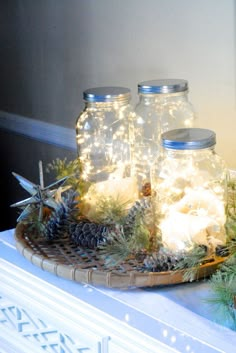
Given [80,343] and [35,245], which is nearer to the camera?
[80,343]

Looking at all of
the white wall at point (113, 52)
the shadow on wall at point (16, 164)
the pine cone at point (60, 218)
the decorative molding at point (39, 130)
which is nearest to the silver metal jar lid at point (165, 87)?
the white wall at point (113, 52)

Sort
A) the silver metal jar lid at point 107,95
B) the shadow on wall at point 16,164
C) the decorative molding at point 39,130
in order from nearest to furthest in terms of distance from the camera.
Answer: the silver metal jar lid at point 107,95 → the decorative molding at point 39,130 → the shadow on wall at point 16,164

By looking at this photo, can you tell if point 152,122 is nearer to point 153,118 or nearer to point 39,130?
point 153,118

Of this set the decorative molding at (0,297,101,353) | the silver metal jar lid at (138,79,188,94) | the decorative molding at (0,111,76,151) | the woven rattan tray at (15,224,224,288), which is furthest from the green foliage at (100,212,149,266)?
the decorative molding at (0,111,76,151)

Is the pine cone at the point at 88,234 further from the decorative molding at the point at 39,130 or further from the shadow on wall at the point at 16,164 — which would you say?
the shadow on wall at the point at 16,164

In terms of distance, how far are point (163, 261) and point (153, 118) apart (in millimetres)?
363

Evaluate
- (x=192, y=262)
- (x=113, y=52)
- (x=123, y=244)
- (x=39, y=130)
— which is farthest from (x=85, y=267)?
(x=39, y=130)

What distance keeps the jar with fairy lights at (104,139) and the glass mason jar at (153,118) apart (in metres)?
0.02

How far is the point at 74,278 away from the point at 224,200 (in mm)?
268

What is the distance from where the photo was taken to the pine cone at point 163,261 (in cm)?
93

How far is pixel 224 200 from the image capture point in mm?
1018

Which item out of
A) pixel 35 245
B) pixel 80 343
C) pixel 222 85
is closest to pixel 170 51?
pixel 222 85

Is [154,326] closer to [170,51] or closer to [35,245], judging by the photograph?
[35,245]

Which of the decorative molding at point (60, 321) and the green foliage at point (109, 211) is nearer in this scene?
→ the decorative molding at point (60, 321)
